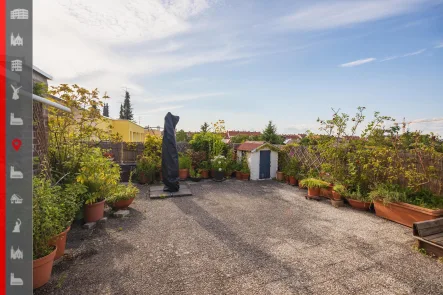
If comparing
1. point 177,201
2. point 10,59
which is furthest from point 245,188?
point 10,59

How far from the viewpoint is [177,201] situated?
6703mm

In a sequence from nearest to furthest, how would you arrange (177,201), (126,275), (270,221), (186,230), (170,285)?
(170,285)
(126,275)
(186,230)
(270,221)
(177,201)

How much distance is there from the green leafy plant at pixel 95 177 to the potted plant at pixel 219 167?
5388mm

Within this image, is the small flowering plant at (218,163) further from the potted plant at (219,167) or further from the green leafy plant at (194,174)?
the green leafy plant at (194,174)

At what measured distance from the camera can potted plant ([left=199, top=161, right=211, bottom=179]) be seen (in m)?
10.3

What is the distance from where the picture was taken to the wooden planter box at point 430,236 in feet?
11.6

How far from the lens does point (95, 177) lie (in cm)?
473

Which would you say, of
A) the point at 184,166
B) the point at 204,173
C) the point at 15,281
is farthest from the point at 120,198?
the point at 204,173

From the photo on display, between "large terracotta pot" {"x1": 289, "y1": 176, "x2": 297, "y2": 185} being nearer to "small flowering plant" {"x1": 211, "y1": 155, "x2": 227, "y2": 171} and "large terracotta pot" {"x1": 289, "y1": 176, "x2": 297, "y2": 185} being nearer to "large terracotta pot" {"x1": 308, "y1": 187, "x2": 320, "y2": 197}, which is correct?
"large terracotta pot" {"x1": 308, "y1": 187, "x2": 320, "y2": 197}

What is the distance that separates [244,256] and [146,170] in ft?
21.4

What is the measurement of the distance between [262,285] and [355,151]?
5678 mm

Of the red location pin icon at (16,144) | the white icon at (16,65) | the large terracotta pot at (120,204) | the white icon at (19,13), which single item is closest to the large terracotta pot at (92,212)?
the large terracotta pot at (120,204)

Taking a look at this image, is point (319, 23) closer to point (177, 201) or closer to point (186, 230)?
point (186, 230)

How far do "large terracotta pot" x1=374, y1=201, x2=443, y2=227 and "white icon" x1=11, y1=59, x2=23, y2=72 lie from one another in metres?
7.07
